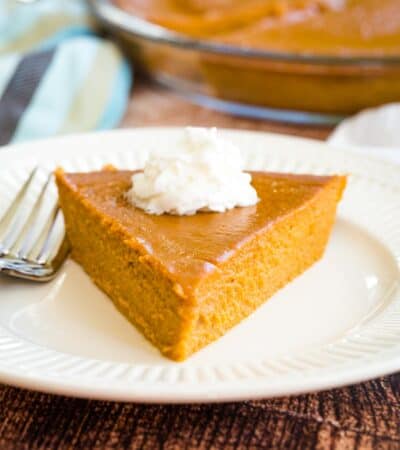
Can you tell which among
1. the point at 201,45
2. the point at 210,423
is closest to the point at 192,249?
the point at 210,423

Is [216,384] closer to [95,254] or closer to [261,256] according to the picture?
[261,256]

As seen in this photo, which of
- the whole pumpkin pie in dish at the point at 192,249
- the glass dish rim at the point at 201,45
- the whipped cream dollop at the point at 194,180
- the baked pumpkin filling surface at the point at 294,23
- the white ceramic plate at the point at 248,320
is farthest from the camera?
the baked pumpkin filling surface at the point at 294,23

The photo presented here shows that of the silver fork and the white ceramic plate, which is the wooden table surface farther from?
the silver fork

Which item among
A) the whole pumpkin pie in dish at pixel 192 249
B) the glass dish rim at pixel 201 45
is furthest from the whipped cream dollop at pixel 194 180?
the glass dish rim at pixel 201 45

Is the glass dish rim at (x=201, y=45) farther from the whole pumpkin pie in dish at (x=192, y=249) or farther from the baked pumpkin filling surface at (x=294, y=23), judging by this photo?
the whole pumpkin pie in dish at (x=192, y=249)

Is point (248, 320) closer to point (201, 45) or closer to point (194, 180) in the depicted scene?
point (194, 180)
